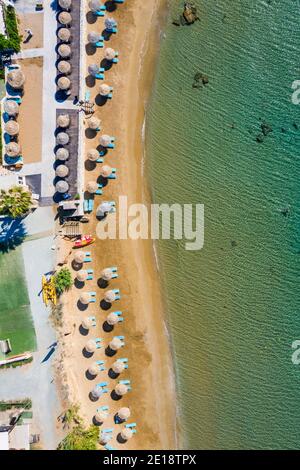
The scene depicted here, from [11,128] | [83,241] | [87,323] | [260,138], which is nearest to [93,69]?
[11,128]

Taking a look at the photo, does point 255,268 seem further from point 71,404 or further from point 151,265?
point 71,404

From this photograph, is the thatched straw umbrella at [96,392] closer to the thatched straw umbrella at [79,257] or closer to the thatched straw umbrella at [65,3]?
the thatched straw umbrella at [79,257]

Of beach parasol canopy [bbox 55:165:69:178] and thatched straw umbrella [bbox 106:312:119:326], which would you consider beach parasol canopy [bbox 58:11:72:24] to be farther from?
thatched straw umbrella [bbox 106:312:119:326]

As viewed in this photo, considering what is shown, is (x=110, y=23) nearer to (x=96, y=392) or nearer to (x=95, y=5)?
(x=95, y=5)

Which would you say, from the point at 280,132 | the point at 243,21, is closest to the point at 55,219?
the point at 280,132

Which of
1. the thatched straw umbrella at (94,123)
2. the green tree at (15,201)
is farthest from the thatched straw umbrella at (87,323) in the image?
the thatched straw umbrella at (94,123)
